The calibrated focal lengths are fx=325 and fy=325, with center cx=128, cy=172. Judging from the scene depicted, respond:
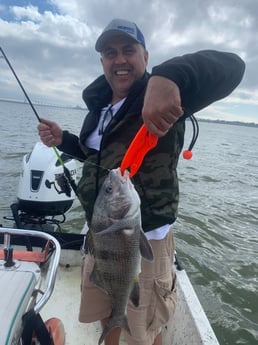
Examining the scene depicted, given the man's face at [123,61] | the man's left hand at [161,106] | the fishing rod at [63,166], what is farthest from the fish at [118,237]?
the fishing rod at [63,166]

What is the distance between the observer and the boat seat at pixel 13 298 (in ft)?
5.12

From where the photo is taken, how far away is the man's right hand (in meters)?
3.02

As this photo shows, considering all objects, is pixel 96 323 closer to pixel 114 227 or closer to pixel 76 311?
pixel 76 311

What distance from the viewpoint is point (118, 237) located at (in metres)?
1.72

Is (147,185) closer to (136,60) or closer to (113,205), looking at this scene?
(113,205)

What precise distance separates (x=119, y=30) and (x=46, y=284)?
1.75 m

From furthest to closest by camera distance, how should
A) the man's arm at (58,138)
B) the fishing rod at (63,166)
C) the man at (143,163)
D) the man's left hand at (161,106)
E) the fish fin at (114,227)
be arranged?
the fishing rod at (63,166), the man's arm at (58,138), the man at (143,163), the fish fin at (114,227), the man's left hand at (161,106)

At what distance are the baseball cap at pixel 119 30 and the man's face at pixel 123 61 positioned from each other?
1.8 inches

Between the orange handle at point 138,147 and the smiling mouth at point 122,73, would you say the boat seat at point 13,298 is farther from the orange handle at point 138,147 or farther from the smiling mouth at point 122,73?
the smiling mouth at point 122,73

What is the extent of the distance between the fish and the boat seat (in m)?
0.41

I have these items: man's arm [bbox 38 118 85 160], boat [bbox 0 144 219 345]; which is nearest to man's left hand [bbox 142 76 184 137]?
boat [bbox 0 144 219 345]

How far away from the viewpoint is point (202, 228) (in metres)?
8.37

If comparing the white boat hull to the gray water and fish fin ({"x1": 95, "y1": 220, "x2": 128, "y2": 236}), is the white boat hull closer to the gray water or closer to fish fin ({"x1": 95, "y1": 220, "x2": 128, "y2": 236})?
fish fin ({"x1": 95, "y1": 220, "x2": 128, "y2": 236})

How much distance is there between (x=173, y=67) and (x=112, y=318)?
4.86 ft
